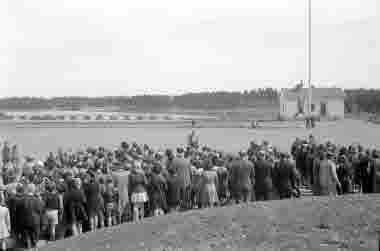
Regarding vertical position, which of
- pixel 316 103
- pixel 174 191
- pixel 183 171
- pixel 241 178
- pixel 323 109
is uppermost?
pixel 316 103

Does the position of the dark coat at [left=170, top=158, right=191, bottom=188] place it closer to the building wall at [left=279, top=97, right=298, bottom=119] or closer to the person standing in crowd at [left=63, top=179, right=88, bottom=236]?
the person standing in crowd at [left=63, top=179, right=88, bottom=236]

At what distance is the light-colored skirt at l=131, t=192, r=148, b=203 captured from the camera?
36.4 feet

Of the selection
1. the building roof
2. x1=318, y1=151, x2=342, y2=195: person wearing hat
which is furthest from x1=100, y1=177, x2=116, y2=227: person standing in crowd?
the building roof

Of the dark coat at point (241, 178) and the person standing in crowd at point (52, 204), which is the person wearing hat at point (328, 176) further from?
the person standing in crowd at point (52, 204)

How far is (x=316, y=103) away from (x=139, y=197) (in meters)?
62.5

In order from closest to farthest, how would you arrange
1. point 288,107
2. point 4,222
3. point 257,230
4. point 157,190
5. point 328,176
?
point 257,230 → point 4,222 → point 157,190 → point 328,176 → point 288,107

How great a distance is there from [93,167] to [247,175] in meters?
3.67

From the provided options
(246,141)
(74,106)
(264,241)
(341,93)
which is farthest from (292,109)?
(74,106)

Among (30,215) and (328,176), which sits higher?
(328,176)

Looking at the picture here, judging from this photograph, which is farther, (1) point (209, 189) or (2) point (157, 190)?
(1) point (209, 189)

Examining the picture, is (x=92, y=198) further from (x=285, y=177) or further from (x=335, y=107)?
(x=335, y=107)

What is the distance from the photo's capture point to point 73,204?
33.7 ft

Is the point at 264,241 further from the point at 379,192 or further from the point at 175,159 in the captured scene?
the point at 379,192

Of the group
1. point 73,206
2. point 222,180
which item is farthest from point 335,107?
point 73,206
